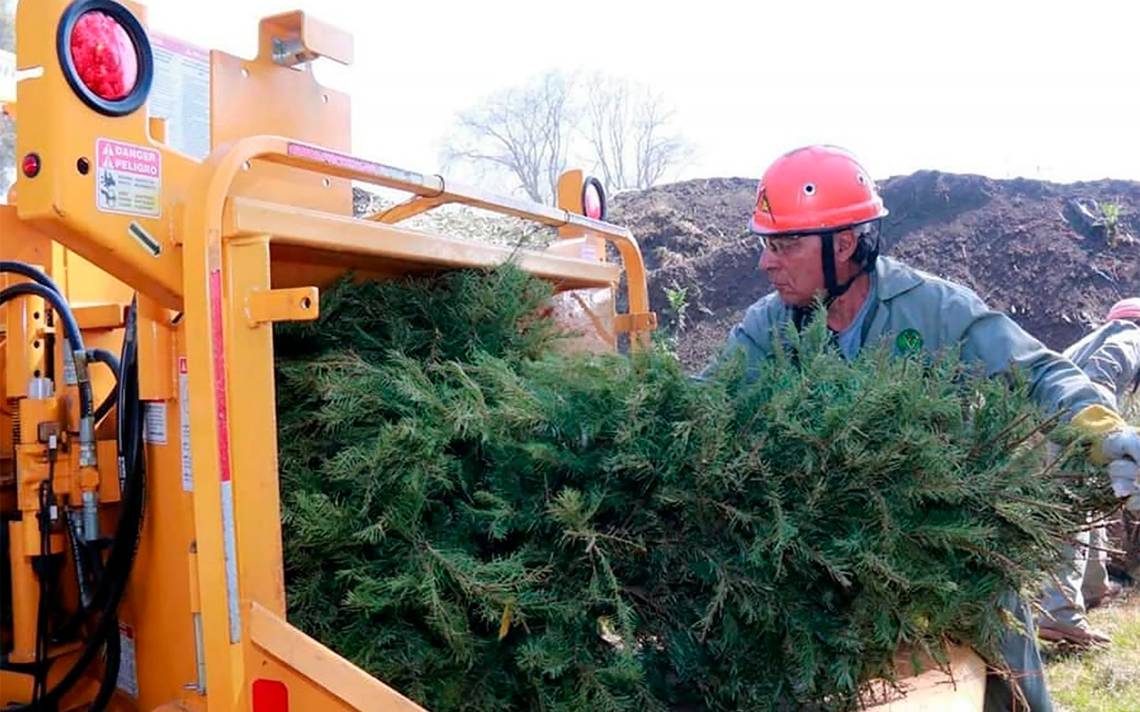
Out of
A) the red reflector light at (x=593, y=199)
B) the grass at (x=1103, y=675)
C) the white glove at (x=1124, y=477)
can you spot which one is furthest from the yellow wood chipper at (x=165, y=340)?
the grass at (x=1103, y=675)

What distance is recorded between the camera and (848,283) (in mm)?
Result: 3459

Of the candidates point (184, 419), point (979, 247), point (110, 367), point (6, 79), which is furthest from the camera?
point (979, 247)

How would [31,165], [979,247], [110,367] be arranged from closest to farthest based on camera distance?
1. [31,165]
2. [110,367]
3. [979,247]

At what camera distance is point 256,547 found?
197 centimetres

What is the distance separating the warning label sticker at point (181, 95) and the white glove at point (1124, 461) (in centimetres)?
245

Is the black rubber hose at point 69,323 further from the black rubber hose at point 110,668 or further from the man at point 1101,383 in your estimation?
the man at point 1101,383

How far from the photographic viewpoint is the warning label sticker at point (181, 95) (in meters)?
2.67

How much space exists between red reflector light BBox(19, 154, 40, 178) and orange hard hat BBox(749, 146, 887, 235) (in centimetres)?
239

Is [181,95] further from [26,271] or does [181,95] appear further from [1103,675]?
[1103,675]

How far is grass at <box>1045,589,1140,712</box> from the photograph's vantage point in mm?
4754

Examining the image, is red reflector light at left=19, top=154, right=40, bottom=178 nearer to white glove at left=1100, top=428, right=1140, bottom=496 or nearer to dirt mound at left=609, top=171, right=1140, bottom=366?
white glove at left=1100, top=428, right=1140, bottom=496

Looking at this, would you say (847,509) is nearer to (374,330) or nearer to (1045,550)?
(1045,550)

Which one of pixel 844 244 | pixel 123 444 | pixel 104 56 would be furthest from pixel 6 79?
pixel 844 244

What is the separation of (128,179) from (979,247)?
36.5ft
